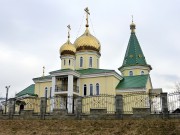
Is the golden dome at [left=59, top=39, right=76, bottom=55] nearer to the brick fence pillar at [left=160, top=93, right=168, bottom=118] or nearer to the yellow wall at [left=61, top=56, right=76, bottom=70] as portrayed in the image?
the yellow wall at [left=61, top=56, right=76, bottom=70]

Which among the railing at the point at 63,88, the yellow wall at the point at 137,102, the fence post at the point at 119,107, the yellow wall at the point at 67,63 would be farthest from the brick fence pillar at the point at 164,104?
the yellow wall at the point at 67,63

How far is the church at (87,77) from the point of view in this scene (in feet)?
92.6

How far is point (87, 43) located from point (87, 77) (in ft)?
19.0

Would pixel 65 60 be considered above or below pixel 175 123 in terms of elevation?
Result: above

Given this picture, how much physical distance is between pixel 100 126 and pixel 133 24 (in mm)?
31779

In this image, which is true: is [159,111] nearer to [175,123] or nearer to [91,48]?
[175,123]

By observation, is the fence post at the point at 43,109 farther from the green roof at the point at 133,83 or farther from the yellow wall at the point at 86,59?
the yellow wall at the point at 86,59

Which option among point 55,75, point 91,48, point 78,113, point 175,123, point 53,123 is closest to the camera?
point 175,123

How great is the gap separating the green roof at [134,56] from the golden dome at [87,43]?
5472 mm

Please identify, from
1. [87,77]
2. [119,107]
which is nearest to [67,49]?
[87,77]

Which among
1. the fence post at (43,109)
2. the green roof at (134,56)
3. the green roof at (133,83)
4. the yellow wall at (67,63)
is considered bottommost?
the fence post at (43,109)

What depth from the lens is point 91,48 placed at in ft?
110

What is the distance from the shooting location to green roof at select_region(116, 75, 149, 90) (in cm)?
2768

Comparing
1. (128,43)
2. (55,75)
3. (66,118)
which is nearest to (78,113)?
(66,118)
